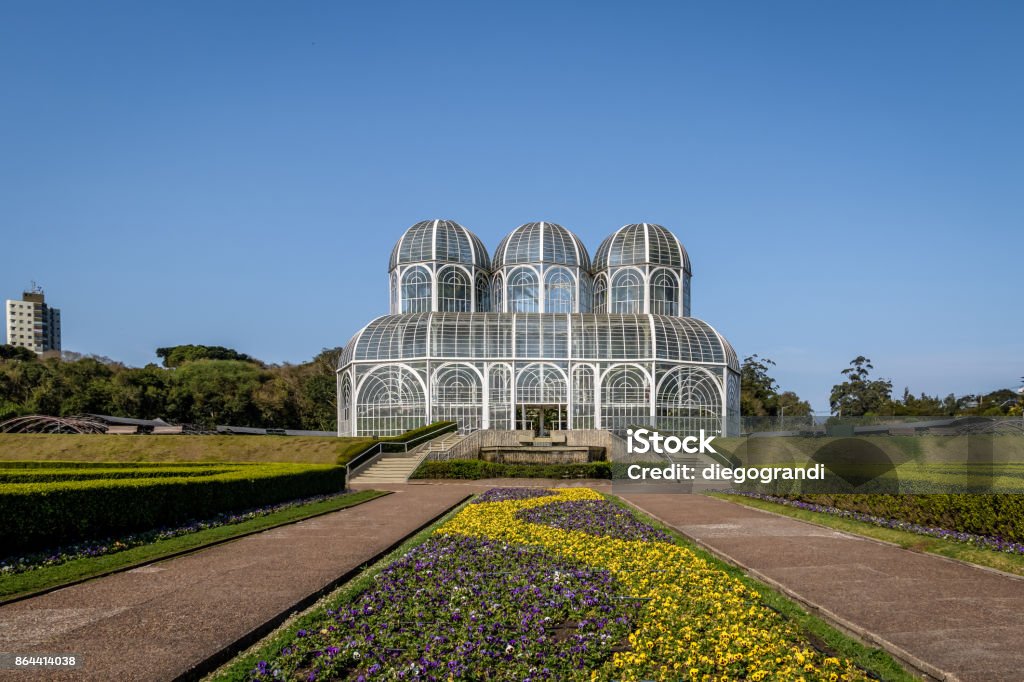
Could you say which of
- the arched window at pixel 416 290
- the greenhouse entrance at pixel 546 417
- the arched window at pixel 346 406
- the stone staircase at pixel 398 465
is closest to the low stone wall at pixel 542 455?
the stone staircase at pixel 398 465

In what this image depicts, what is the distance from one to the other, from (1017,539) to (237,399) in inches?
2609

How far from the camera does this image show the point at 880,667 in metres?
7.11

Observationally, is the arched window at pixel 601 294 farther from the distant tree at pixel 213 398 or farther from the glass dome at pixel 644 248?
the distant tree at pixel 213 398

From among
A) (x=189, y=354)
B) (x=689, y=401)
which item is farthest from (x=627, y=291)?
(x=189, y=354)

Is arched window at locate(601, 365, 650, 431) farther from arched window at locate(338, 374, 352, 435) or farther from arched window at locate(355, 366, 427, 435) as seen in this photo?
arched window at locate(338, 374, 352, 435)

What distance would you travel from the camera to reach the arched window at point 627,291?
2130 inches

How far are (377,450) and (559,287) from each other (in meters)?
23.8

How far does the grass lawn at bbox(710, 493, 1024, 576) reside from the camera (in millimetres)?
11852

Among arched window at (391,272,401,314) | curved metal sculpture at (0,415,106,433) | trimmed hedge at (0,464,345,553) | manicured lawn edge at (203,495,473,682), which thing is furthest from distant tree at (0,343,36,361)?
manicured lawn edge at (203,495,473,682)

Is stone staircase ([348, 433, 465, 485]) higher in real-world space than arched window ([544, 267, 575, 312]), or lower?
lower

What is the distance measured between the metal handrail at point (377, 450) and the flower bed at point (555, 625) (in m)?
18.9

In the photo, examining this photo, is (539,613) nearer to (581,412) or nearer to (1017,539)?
(1017,539)

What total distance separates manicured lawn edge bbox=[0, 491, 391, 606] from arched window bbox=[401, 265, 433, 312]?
35660mm

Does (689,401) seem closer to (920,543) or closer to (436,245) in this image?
(436,245)
